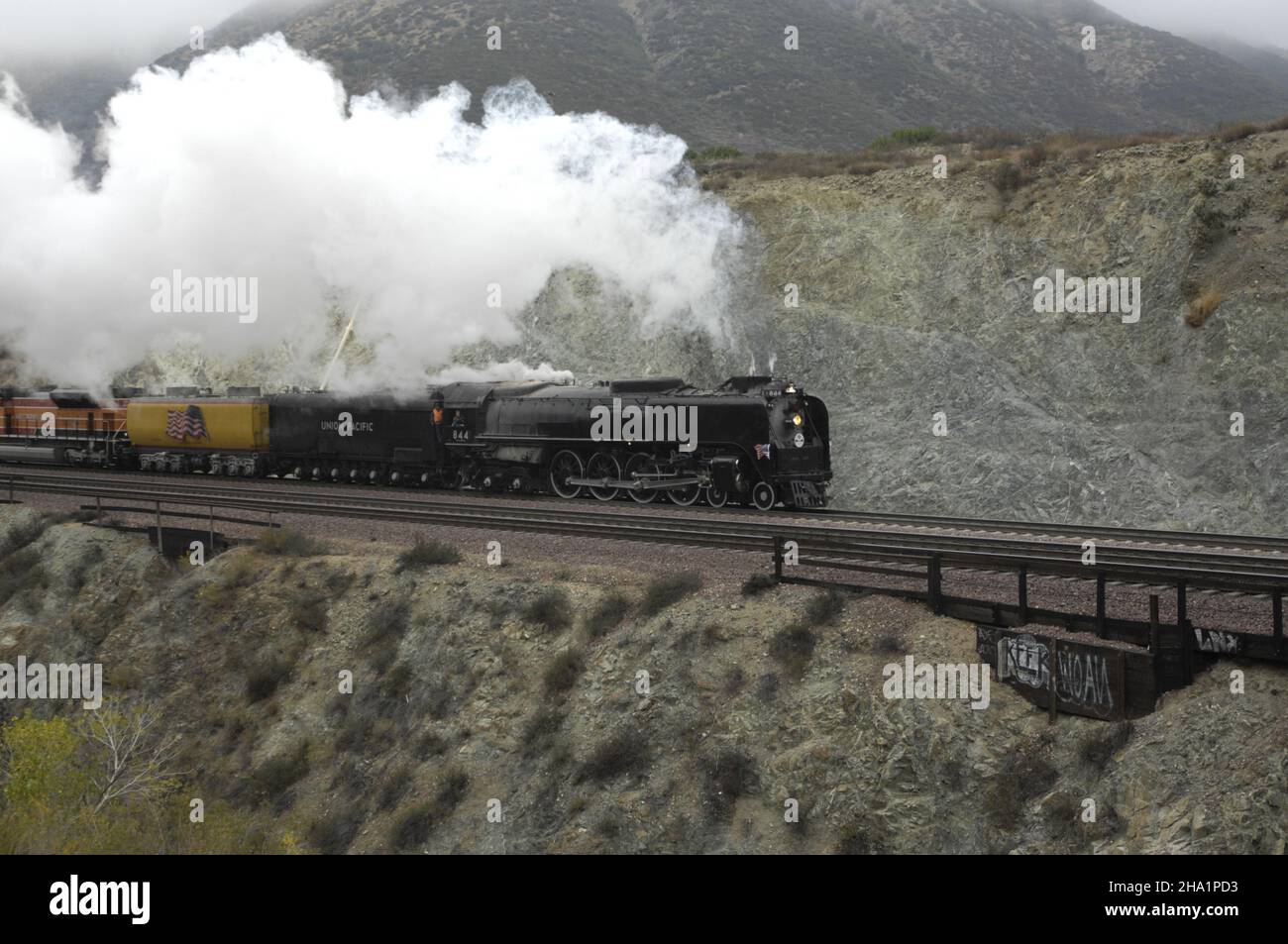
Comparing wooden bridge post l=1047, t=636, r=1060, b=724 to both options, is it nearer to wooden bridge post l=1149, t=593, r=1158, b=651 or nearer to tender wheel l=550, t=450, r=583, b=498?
wooden bridge post l=1149, t=593, r=1158, b=651

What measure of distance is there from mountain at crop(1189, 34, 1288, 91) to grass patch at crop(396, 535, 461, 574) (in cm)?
14316

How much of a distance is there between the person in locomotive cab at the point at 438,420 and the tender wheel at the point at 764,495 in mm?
10070

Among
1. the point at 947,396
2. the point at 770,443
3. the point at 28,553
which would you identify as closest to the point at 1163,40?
the point at 947,396

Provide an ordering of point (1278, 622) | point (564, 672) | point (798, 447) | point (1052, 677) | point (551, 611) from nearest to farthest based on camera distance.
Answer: point (1278, 622)
point (1052, 677)
point (564, 672)
point (551, 611)
point (798, 447)

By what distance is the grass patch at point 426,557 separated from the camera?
1906 centimetres

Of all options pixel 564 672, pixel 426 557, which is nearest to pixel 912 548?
pixel 564 672

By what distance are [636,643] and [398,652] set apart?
4298 mm

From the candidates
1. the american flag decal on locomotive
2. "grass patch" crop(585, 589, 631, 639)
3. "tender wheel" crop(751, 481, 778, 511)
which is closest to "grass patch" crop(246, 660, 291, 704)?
"grass patch" crop(585, 589, 631, 639)

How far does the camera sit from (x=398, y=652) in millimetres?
17266

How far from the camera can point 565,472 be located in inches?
1125

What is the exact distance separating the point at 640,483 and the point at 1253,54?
16137 cm

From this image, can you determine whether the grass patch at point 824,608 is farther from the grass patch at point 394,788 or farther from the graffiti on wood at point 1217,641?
the grass patch at point 394,788

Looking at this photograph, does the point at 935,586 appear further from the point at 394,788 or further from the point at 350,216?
the point at 350,216

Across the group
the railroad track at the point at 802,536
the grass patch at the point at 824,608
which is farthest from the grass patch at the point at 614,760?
the railroad track at the point at 802,536
